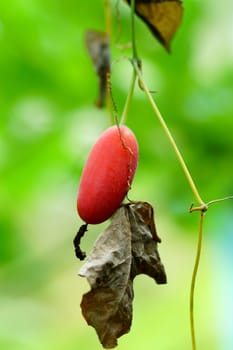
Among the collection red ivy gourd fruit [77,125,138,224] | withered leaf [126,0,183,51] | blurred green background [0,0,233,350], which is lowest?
blurred green background [0,0,233,350]

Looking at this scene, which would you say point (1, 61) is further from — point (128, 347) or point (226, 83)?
point (128, 347)

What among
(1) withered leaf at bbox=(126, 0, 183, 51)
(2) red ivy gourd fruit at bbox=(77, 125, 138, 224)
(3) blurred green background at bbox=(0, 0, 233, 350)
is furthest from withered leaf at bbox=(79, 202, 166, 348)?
(3) blurred green background at bbox=(0, 0, 233, 350)

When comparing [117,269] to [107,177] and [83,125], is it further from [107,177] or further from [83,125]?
[83,125]

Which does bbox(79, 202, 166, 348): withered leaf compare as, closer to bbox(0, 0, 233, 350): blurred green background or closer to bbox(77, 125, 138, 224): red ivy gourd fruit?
bbox(77, 125, 138, 224): red ivy gourd fruit

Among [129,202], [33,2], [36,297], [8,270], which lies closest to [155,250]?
[129,202]

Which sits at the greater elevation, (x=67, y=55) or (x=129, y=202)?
(x=129, y=202)
